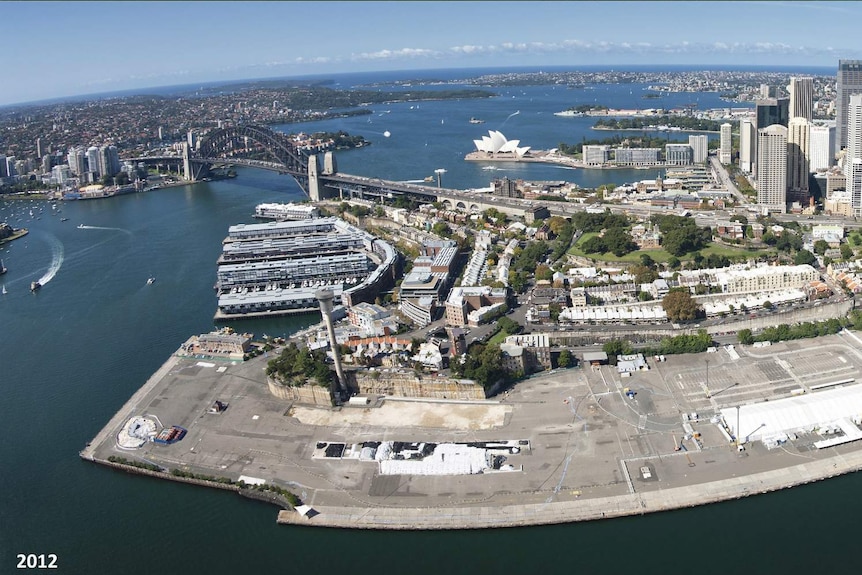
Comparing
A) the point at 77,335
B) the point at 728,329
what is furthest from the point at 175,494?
the point at 728,329

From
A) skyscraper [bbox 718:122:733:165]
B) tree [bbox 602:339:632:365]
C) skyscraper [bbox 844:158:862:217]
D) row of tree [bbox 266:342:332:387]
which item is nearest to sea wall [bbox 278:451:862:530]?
row of tree [bbox 266:342:332:387]

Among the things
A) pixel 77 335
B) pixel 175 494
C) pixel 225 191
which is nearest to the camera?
pixel 175 494

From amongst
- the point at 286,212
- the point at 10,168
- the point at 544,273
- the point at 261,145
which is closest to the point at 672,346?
the point at 544,273

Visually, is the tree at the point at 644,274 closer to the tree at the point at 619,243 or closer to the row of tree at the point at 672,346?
the tree at the point at 619,243

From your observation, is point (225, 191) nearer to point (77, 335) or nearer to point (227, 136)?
point (227, 136)

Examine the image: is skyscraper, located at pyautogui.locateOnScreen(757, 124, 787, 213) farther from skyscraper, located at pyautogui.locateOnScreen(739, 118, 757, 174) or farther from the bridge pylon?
the bridge pylon
